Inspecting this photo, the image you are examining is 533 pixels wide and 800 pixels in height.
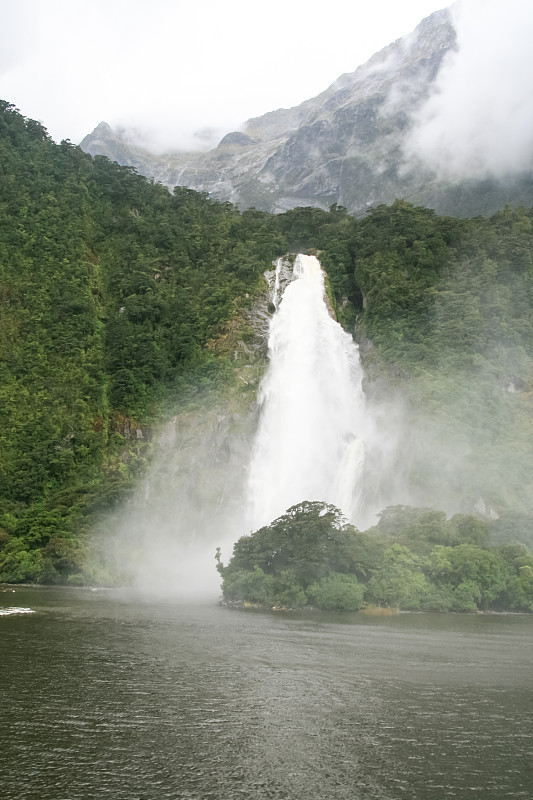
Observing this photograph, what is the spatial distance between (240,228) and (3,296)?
26.1 metres

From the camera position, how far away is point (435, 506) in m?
44.4

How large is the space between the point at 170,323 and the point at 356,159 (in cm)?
7219

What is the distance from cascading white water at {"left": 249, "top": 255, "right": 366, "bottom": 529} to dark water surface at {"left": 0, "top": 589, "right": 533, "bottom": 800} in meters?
22.9

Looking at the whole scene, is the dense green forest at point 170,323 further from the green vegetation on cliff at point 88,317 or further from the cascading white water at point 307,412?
the cascading white water at point 307,412

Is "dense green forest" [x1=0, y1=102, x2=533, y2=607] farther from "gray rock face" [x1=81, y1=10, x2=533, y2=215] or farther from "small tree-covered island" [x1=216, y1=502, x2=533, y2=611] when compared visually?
"gray rock face" [x1=81, y1=10, x2=533, y2=215]

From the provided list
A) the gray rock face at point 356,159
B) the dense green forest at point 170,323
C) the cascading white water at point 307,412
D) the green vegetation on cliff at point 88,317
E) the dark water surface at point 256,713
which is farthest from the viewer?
the gray rock face at point 356,159

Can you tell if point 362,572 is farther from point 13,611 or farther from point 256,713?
point 256,713

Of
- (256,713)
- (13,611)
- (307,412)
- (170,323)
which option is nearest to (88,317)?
(170,323)

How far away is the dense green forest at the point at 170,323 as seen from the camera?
4584cm

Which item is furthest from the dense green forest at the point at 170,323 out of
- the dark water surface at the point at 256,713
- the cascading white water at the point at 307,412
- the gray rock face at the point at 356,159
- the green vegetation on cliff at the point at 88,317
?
the gray rock face at the point at 356,159

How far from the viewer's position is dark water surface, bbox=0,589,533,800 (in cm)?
1032

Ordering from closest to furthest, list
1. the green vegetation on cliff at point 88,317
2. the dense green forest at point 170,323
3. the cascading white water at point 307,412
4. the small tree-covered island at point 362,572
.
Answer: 1. the small tree-covered island at point 362,572
2. the dense green forest at point 170,323
3. the cascading white water at point 307,412
4. the green vegetation on cliff at point 88,317

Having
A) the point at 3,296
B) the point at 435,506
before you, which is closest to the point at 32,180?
the point at 3,296

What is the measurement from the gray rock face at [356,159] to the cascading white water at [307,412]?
50966 mm
